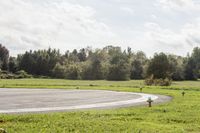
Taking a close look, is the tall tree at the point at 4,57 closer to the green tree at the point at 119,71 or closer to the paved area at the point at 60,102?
the green tree at the point at 119,71

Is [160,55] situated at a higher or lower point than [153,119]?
higher

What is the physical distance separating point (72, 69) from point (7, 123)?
115m

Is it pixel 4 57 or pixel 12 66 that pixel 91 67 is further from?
pixel 4 57

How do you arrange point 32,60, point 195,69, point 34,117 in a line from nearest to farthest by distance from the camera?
point 34,117
point 195,69
point 32,60

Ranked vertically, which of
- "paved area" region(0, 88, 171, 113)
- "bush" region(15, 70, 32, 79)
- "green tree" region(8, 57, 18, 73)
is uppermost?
"green tree" region(8, 57, 18, 73)

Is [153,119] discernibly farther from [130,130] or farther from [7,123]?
[7,123]

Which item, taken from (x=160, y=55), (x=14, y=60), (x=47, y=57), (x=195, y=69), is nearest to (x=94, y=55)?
(x=47, y=57)

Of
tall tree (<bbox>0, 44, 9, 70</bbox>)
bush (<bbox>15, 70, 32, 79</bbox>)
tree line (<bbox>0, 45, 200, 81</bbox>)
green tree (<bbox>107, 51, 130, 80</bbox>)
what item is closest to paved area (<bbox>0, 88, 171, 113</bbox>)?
tree line (<bbox>0, 45, 200, 81</bbox>)

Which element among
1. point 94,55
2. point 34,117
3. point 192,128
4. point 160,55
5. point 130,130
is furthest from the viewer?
point 94,55

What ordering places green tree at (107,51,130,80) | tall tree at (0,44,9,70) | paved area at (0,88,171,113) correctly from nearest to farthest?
paved area at (0,88,171,113), green tree at (107,51,130,80), tall tree at (0,44,9,70)

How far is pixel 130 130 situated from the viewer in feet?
46.9

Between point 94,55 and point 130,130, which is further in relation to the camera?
point 94,55

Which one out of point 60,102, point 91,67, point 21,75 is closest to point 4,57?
point 21,75

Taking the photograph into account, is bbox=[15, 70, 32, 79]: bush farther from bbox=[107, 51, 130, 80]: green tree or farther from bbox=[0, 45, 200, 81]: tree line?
bbox=[107, 51, 130, 80]: green tree
